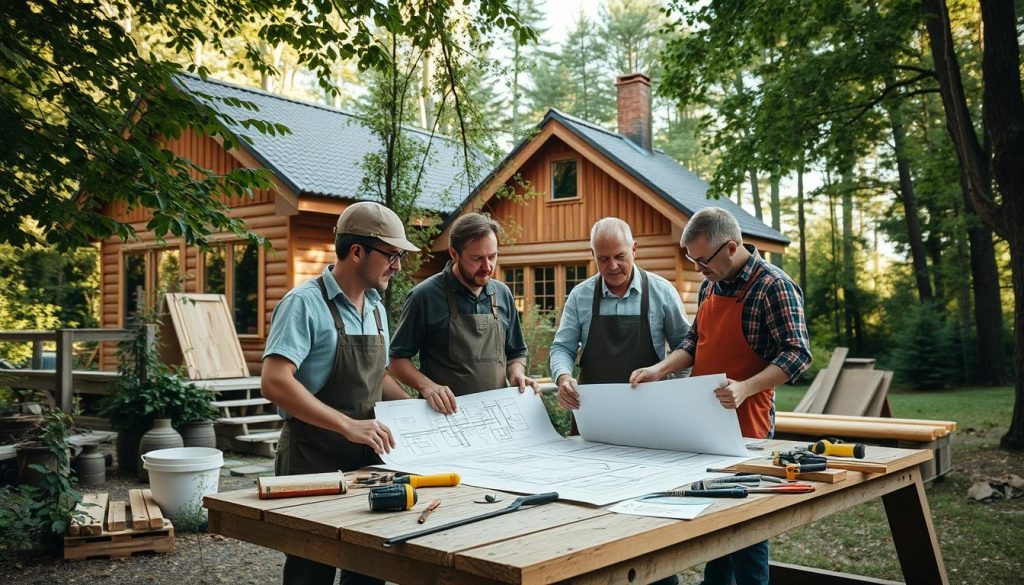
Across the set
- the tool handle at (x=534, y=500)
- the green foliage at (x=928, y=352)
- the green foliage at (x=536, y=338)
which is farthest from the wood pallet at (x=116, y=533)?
the green foliage at (x=928, y=352)

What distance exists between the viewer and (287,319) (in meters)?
2.71

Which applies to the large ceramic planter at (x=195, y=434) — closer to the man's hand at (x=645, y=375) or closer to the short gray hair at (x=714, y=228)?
the man's hand at (x=645, y=375)

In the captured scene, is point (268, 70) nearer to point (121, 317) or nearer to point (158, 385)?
point (158, 385)

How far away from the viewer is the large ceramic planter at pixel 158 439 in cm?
803

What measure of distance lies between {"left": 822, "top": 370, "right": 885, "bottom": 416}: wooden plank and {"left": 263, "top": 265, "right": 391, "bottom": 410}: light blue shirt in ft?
22.1

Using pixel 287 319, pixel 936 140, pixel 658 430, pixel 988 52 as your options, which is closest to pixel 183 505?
pixel 287 319

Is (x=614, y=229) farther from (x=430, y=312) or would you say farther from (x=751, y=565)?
(x=751, y=565)

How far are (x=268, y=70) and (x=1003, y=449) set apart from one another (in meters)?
8.66

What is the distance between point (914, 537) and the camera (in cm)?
328

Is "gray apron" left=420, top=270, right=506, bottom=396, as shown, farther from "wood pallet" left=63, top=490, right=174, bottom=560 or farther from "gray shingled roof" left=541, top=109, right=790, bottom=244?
"gray shingled roof" left=541, top=109, right=790, bottom=244

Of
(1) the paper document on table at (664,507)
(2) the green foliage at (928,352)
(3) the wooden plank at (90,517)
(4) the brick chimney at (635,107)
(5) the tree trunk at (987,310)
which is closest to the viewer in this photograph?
(1) the paper document on table at (664,507)

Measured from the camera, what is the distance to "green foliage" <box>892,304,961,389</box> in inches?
704

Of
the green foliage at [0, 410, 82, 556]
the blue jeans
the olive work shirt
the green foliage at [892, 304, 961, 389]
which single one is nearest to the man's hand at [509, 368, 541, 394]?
the olive work shirt

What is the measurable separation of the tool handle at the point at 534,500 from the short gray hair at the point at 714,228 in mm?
1495
